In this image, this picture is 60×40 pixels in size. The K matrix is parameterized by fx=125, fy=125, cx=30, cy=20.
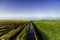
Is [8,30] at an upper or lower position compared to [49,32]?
lower

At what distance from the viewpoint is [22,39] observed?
9.92 meters

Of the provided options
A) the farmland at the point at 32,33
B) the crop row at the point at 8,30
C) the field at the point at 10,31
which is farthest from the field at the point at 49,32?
the crop row at the point at 8,30

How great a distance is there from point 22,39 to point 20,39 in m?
0.19

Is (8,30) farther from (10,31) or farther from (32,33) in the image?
(32,33)

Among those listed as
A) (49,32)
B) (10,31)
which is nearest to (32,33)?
(10,31)

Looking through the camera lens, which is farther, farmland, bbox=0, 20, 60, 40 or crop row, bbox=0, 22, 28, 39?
crop row, bbox=0, 22, 28, 39

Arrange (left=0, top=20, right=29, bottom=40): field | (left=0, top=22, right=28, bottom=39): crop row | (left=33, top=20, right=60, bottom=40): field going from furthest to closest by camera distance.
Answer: (left=0, top=22, right=28, bottom=39): crop row < (left=0, top=20, right=29, bottom=40): field < (left=33, top=20, right=60, bottom=40): field

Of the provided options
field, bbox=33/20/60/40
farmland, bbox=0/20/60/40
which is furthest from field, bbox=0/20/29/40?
field, bbox=33/20/60/40

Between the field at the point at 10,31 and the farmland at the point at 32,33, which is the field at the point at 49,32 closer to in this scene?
the farmland at the point at 32,33

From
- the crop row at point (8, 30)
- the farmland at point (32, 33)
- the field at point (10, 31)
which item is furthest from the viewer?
the crop row at point (8, 30)

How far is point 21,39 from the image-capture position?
32.7 feet

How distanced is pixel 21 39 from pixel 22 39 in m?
0.10

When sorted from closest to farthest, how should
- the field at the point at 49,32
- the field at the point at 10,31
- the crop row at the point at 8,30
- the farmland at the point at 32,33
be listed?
the field at the point at 49,32
the farmland at the point at 32,33
the field at the point at 10,31
the crop row at the point at 8,30

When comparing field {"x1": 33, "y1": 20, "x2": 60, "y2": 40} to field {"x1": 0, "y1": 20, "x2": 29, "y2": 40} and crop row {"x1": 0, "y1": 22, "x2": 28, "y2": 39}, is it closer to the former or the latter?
field {"x1": 0, "y1": 20, "x2": 29, "y2": 40}
